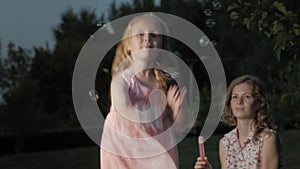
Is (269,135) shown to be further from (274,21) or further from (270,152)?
(274,21)

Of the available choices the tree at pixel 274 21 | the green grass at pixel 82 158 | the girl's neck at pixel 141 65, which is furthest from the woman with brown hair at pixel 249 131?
the green grass at pixel 82 158

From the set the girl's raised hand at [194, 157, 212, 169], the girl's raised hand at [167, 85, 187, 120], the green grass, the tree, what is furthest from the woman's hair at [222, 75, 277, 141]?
the green grass

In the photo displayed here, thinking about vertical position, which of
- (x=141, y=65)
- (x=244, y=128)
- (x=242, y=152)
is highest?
(x=141, y=65)

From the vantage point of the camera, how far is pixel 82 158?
11.8 m

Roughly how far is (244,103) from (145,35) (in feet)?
2.43

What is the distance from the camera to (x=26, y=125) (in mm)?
12383

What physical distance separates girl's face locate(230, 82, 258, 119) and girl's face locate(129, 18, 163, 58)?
26.7 inches

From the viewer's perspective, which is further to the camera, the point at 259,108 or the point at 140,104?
the point at 259,108

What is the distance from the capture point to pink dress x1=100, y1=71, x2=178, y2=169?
1746mm

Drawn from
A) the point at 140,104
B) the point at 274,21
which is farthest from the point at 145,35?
the point at 274,21

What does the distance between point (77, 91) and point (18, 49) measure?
12609 millimetres

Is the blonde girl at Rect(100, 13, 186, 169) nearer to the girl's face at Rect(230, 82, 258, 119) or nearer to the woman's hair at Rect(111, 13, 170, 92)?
the woman's hair at Rect(111, 13, 170, 92)

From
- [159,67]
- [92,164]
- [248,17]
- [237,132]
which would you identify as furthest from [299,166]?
[159,67]

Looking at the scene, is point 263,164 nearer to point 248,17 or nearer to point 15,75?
point 248,17
